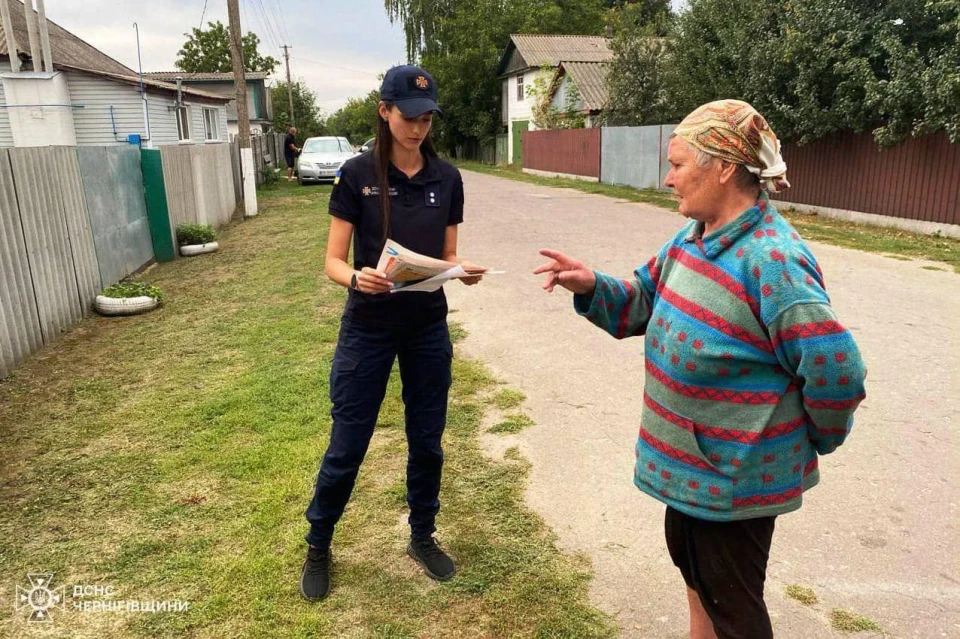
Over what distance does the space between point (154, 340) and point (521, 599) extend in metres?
4.97

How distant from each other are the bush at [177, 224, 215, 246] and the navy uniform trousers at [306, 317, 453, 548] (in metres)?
9.39

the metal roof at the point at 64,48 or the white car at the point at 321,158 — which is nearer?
the metal roof at the point at 64,48

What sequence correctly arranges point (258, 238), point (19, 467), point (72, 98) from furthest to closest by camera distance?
point (72, 98) < point (258, 238) < point (19, 467)

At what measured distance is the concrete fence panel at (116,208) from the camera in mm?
8062

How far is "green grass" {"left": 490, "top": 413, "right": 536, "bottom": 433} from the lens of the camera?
14.3 feet

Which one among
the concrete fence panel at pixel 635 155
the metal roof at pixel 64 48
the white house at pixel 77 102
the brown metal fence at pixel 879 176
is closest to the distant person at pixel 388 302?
the white house at pixel 77 102

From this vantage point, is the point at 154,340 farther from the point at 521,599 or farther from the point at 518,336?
the point at 521,599

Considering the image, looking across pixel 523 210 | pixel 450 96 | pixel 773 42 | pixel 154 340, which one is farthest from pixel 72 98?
pixel 450 96

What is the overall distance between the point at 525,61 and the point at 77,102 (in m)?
22.7

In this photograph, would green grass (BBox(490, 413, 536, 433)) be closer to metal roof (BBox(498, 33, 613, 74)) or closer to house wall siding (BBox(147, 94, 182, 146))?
house wall siding (BBox(147, 94, 182, 146))

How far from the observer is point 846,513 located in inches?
131

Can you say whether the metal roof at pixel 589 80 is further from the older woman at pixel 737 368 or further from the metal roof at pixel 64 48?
the older woman at pixel 737 368

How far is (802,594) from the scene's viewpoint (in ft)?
9.09

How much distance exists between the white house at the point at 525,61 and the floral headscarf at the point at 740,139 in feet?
110
